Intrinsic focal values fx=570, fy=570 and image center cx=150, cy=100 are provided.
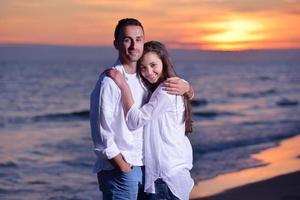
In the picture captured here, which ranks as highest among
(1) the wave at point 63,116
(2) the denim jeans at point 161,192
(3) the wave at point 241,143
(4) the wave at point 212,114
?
(2) the denim jeans at point 161,192

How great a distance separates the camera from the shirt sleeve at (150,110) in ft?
11.0

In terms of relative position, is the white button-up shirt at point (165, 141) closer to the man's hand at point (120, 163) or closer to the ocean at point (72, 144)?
the man's hand at point (120, 163)

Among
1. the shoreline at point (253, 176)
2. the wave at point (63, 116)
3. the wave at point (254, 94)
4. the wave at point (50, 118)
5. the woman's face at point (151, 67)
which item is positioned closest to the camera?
the woman's face at point (151, 67)

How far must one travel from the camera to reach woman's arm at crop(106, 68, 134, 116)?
11.0 ft

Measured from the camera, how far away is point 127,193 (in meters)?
3.49

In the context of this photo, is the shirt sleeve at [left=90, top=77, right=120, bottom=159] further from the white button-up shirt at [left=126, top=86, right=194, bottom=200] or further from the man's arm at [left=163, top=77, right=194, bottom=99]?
the man's arm at [left=163, top=77, right=194, bottom=99]

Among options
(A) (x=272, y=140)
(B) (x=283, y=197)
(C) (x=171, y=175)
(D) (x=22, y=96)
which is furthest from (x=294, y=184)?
(D) (x=22, y=96)

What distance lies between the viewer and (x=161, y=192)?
3566 millimetres

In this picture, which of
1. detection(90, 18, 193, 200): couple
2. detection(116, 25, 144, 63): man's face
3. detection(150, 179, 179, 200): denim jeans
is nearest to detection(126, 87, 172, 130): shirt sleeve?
detection(90, 18, 193, 200): couple

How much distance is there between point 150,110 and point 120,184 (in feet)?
1.62

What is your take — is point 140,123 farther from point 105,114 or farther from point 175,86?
point 175,86

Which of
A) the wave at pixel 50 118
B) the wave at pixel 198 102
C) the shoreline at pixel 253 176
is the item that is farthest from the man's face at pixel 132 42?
the wave at pixel 198 102

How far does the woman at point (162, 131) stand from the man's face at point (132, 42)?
115 millimetres

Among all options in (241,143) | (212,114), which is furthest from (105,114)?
(212,114)
